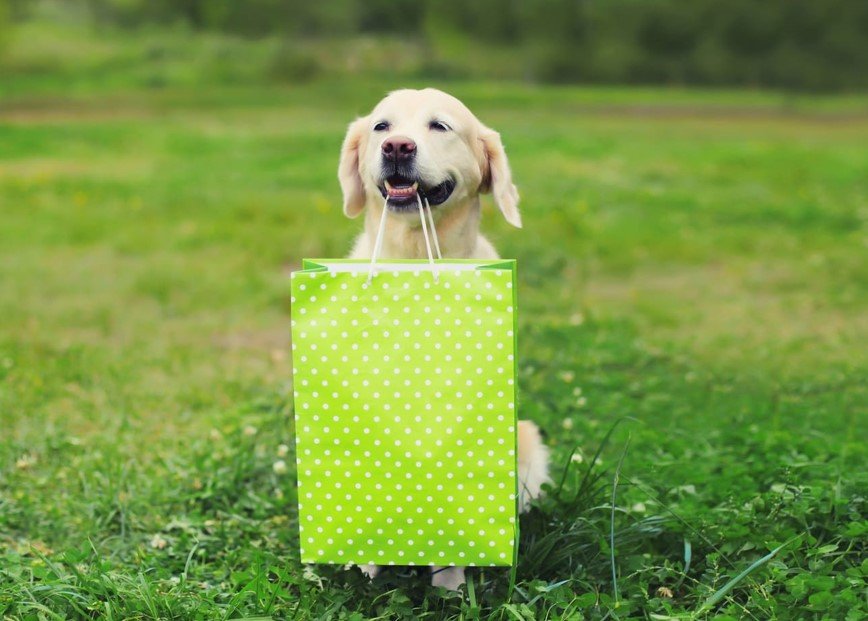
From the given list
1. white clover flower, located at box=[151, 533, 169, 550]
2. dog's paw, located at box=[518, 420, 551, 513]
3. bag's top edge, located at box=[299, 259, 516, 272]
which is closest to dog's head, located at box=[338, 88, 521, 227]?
bag's top edge, located at box=[299, 259, 516, 272]

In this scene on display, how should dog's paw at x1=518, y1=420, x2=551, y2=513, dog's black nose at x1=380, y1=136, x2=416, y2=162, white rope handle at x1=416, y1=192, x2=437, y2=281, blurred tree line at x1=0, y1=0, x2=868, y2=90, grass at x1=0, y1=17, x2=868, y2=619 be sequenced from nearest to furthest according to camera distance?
white rope handle at x1=416, y1=192, x2=437, y2=281 → grass at x1=0, y1=17, x2=868, y2=619 → dog's black nose at x1=380, y1=136, x2=416, y2=162 → dog's paw at x1=518, y1=420, x2=551, y2=513 → blurred tree line at x1=0, y1=0, x2=868, y2=90

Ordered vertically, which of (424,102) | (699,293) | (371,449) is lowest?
(699,293)

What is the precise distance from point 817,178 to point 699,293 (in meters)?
4.10

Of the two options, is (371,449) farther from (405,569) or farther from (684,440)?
(684,440)

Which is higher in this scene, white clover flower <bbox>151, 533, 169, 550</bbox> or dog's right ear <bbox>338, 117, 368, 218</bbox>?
dog's right ear <bbox>338, 117, 368, 218</bbox>

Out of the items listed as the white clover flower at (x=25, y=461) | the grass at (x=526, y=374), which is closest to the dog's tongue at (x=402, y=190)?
the grass at (x=526, y=374)

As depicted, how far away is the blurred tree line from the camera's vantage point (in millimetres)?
16531

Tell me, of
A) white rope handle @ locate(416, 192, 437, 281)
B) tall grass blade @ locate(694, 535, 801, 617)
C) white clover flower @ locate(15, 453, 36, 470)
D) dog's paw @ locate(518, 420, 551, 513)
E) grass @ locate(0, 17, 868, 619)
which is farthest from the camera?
white clover flower @ locate(15, 453, 36, 470)

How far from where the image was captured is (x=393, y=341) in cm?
247

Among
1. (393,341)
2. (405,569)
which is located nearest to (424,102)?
(393,341)

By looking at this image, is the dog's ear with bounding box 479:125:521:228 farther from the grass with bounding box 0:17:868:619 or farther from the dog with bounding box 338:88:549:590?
the grass with bounding box 0:17:868:619

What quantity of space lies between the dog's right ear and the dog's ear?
39 centimetres

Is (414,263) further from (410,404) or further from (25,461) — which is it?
(25,461)

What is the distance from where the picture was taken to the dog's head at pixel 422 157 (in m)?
2.97
